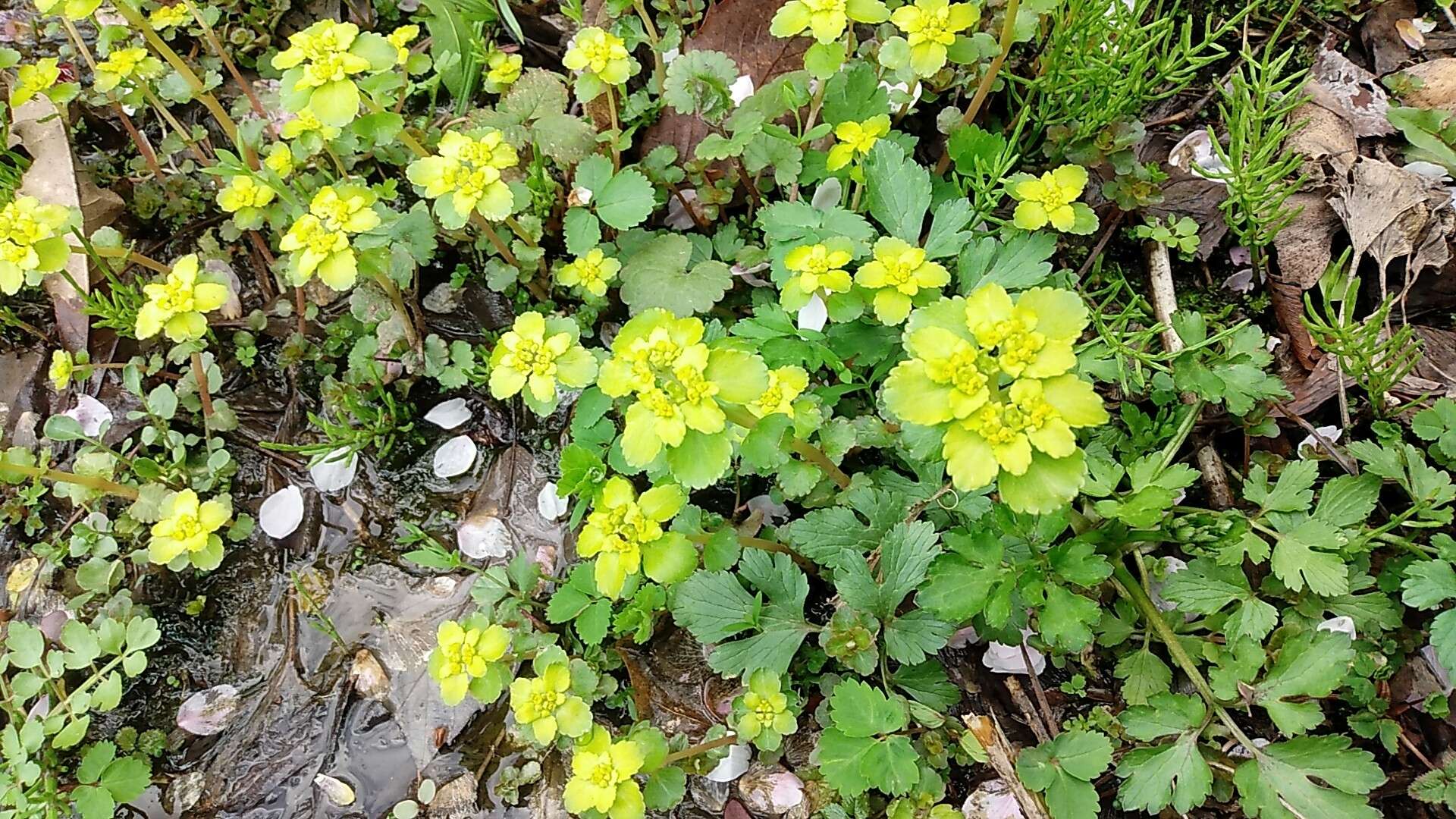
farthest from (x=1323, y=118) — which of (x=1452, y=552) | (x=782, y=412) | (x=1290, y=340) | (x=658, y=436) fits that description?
(x=658, y=436)

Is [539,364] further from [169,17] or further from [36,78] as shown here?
[36,78]

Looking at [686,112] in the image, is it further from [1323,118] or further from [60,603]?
[60,603]

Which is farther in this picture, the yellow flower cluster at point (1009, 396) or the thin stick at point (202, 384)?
the thin stick at point (202, 384)

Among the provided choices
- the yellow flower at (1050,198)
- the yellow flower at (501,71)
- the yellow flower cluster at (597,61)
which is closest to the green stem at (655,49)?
the yellow flower cluster at (597,61)

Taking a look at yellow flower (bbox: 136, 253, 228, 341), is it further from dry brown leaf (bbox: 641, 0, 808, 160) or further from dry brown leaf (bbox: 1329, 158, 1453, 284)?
dry brown leaf (bbox: 1329, 158, 1453, 284)

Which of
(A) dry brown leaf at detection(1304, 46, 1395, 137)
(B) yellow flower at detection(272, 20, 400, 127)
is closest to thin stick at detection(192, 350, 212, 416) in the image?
(B) yellow flower at detection(272, 20, 400, 127)

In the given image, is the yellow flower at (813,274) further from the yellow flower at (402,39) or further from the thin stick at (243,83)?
the thin stick at (243,83)
